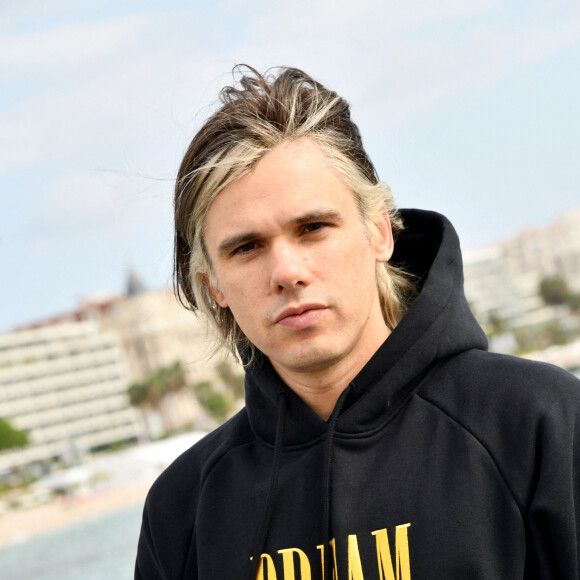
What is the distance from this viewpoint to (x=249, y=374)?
6.77ft

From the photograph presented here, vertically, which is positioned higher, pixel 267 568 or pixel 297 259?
pixel 297 259

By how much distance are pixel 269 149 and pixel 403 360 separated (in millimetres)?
455

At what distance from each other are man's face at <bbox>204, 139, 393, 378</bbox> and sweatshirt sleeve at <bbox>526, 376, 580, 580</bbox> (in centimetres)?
39

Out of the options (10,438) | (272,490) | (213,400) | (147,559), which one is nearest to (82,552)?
(213,400)

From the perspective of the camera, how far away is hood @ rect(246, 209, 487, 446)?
5.82 feet

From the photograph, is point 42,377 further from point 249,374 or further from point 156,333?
point 249,374

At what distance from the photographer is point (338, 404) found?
179cm

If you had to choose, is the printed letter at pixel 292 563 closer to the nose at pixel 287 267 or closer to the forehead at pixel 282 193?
the nose at pixel 287 267

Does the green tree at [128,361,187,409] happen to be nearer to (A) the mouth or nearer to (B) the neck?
(B) the neck

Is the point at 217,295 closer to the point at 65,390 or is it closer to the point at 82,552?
the point at 82,552

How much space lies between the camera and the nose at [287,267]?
5.59 feet

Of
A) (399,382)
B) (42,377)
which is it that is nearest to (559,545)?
(399,382)

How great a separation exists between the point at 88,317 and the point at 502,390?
337 ft

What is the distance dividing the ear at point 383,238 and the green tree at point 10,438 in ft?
247
